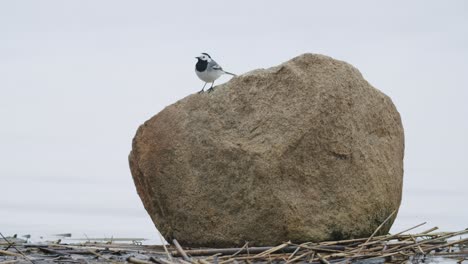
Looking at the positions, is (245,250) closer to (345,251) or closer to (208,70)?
(345,251)

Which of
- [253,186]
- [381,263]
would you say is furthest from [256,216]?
[381,263]

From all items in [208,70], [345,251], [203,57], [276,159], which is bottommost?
[345,251]

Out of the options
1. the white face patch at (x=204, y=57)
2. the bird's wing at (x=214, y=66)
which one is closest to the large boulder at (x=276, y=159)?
the bird's wing at (x=214, y=66)

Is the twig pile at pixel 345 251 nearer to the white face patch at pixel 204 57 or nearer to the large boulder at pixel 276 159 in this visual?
the large boulder at pixel 276 159

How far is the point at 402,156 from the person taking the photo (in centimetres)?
1164

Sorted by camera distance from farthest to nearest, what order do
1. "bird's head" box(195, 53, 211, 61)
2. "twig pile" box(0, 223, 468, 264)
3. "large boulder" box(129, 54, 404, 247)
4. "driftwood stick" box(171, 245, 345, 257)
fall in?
"bird's head" box(195, 53, 211, 61), "large boulder" box(129, 54, 404, 247), "driftwood stick" box(171, 245, 345, 257), "twig pile" box(0, 223, 468, 264)

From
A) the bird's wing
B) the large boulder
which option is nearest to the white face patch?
the bird's wing

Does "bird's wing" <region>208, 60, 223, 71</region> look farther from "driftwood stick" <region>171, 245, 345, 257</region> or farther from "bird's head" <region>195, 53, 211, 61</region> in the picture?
"driftwood stick" <region>171, 245, 345, 257</region>

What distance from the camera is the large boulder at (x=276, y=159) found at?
1020 centimetres

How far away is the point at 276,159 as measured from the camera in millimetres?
10117

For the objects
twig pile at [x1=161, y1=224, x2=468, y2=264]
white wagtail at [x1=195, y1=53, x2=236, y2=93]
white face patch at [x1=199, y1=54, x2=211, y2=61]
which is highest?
white face patch at [x1=199, y1=54, x2=211, y2=61]

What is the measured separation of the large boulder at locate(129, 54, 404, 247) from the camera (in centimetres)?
1020

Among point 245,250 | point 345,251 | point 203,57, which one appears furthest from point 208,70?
point 345,251

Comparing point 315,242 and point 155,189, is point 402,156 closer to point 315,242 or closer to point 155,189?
point 315,242
